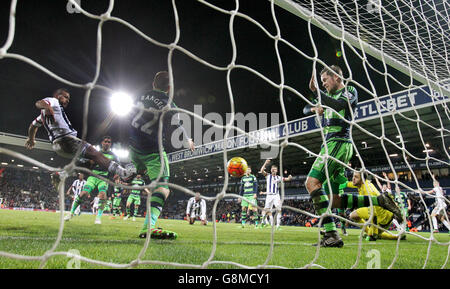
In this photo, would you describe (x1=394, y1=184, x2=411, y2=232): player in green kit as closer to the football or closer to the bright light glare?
the bright light glare

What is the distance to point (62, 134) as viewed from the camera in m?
3.24

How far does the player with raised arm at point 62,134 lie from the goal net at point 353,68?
1.13m

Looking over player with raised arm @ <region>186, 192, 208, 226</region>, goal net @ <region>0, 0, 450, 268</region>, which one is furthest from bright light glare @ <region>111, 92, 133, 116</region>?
player with raised arm @ <region>186, 192, 208, 226</region>

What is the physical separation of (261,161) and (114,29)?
13164 millimetres

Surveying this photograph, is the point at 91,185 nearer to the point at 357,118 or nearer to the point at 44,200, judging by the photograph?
the point at 357,118

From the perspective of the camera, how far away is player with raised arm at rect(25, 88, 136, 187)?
2.93 metres

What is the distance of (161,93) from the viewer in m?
2.80

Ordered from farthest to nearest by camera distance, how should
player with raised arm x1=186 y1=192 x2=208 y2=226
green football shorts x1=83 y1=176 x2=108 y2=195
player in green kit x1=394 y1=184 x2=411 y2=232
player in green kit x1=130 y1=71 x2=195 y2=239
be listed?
player with raised arm x1=186 y1=192 x2=208 y2=226
green football shorts x1=83 y1=176 x2=108 y2=195
player in green kit x1=130 y1=71 x2=195 y2=239
player in green kit x1=394 y1=184 x2=411 y2=232

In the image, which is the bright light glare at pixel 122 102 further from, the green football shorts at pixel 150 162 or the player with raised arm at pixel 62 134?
the player with raised arm at pixel 62 134

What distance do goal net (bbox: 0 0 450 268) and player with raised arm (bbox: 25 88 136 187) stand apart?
113 centimetres

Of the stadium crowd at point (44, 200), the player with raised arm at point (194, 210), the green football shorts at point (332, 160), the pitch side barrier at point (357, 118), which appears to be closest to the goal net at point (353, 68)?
the pitch side barrier at point (357, 118)

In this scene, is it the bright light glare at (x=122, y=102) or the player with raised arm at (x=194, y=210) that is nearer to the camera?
the bright light glare at (x=122, y=102)

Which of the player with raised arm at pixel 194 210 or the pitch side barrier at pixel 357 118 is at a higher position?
the pitch side barrier at pixel 357 118

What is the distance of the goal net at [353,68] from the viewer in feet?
4.17
